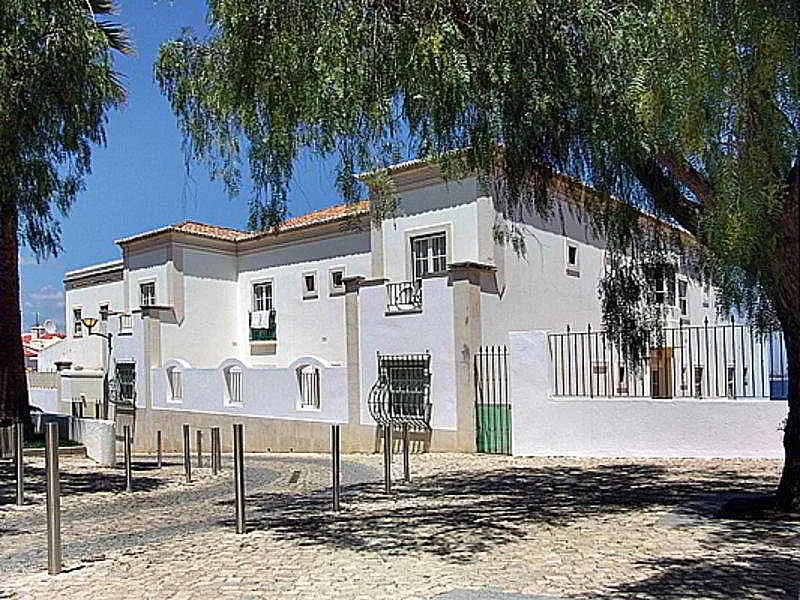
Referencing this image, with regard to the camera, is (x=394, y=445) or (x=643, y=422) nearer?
(x=643, y=422)

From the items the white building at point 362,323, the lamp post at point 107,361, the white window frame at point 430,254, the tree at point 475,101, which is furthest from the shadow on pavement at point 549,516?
the lamp post at point 107,361

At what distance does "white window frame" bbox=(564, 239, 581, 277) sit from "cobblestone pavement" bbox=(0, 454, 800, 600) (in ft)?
28.6

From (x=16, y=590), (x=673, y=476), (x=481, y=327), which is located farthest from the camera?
(x=481, y=327)

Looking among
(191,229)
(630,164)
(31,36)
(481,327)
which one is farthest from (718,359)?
(191,229)

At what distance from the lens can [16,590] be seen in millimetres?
6906

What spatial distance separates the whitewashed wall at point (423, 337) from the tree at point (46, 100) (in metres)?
7.85

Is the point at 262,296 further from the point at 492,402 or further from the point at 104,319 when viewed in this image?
the point at 492,402

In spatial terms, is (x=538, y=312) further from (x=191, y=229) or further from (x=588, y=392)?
(x=191, y=229)

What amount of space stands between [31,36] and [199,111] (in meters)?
3.06

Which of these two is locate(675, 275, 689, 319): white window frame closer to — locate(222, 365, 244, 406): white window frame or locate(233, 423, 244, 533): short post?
locate(233, 423, 244, 533): short post

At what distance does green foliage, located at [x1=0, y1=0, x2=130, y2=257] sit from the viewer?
10.6m

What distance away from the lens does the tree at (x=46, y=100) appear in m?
10.6

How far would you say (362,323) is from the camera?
66.4 feet

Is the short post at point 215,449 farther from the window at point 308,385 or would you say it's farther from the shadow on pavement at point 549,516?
the window at point 308,385
